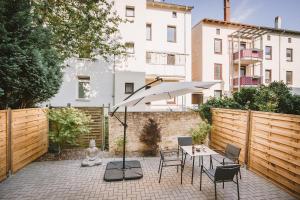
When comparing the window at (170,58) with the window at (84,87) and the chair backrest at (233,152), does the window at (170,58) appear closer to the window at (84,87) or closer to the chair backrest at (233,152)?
the window at (84,87)

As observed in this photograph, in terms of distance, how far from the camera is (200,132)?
873cm

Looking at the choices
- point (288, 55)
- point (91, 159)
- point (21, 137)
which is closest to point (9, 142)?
point (21, 137)

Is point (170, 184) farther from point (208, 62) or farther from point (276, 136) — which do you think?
point (208, 62)

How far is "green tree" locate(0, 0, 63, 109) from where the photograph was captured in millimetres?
5961

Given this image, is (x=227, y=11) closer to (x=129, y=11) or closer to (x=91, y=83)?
(x=129, y=11)

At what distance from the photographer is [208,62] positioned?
22203 millimetres

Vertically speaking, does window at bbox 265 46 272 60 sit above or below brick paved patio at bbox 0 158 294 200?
above

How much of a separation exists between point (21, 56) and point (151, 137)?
5479mm

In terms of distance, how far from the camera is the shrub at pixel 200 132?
8.71 metres

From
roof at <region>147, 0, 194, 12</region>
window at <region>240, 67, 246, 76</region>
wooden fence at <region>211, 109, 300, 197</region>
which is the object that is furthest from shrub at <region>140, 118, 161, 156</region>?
window at <region>240, 67, 246, 76</region>

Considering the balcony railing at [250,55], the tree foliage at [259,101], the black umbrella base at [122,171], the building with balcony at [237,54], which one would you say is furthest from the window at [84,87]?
the balcony railing at [250,55]

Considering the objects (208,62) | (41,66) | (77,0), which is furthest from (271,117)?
(208,62)

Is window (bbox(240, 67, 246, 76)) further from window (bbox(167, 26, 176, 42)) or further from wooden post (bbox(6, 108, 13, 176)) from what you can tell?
wooden post (bbox(6, 108, 13, 176))

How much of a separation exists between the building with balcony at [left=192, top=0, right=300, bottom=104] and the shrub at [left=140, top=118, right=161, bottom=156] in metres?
13.7
